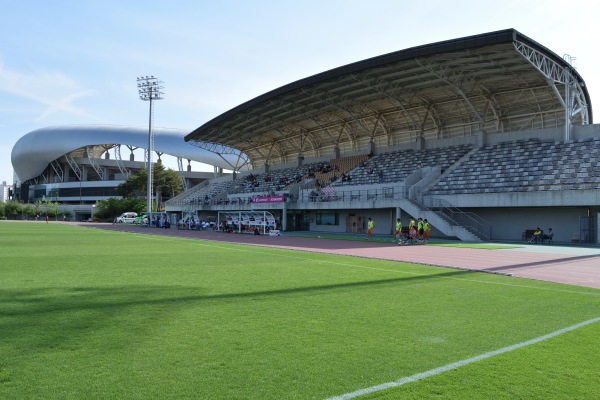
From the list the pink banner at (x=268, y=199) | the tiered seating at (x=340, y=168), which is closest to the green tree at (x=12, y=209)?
the pink banner at (x=268, y=199)

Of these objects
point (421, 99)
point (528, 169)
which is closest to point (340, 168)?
point (421, 99)

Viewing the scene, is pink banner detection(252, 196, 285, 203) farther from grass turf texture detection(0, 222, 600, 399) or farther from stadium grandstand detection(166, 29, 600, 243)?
grass turf texture detection(0, 222, 600, 399)

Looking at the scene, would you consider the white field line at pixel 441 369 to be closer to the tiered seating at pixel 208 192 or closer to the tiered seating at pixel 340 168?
the tiered seating at pixel 340 168

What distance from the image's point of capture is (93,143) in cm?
11762

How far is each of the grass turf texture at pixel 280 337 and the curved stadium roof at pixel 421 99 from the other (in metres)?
28.4

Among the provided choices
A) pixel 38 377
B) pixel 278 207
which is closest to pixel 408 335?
pixel 38 377

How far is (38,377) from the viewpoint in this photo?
4695 mm

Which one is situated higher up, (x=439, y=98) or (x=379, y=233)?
(x=439, y=98)

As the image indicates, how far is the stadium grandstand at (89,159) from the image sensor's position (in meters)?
117

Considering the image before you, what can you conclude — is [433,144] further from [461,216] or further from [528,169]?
[461,216]

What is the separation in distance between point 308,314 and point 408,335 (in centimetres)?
193

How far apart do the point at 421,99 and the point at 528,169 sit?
15836mm

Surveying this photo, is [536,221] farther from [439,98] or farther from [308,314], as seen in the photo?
[308,314]

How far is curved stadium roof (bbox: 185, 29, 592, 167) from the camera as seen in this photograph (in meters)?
36.8
